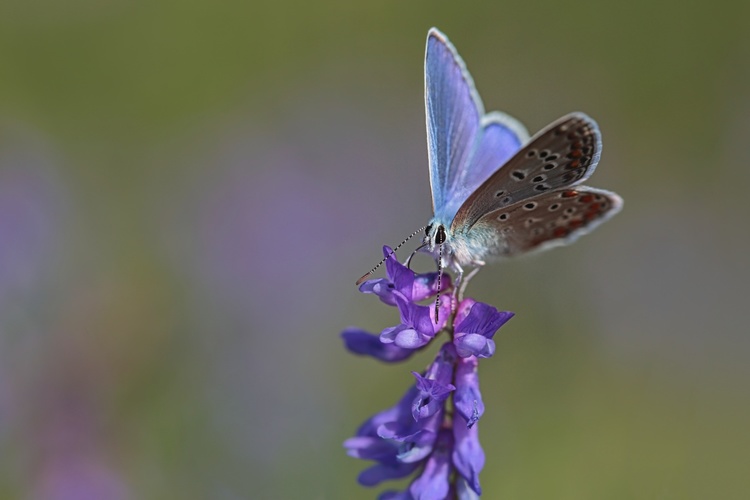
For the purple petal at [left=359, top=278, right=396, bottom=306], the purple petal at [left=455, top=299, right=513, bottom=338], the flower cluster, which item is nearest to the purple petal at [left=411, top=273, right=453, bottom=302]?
the flower cluster

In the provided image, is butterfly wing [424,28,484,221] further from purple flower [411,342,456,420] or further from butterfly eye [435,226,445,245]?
purple flower [411,342,456,420]

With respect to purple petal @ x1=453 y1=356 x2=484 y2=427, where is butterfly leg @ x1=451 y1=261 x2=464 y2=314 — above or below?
above

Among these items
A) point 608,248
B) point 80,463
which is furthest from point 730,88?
point 80,463

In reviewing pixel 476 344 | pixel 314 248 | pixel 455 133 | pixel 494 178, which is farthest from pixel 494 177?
pixel 314 248

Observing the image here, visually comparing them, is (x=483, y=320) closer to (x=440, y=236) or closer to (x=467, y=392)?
(x=467, y=392)

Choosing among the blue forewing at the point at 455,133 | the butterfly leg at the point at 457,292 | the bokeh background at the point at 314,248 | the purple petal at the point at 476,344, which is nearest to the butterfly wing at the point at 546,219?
the blue forewing at the point at 455,133
